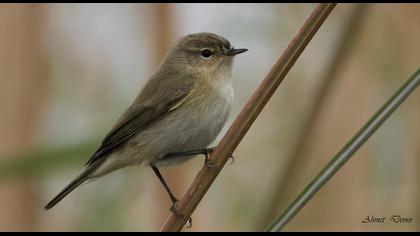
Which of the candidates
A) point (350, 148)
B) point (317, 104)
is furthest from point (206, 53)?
point (350, 148)

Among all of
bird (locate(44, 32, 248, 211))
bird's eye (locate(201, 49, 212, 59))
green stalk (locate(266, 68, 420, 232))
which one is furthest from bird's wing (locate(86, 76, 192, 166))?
green stalk (locate(266, 68, 420, 232))


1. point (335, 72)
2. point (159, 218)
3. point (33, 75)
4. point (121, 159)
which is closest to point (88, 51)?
point (33, 75)

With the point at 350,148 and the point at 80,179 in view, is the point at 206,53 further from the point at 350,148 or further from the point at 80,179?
the point at 350,148

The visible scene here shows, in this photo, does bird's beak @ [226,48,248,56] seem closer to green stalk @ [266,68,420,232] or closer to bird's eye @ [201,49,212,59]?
bird's eye @ [201,49,212,59]

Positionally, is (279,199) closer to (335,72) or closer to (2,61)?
(335,72)

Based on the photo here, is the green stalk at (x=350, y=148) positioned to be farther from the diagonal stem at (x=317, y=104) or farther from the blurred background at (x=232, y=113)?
the blurred background at (x=232, y=113)
